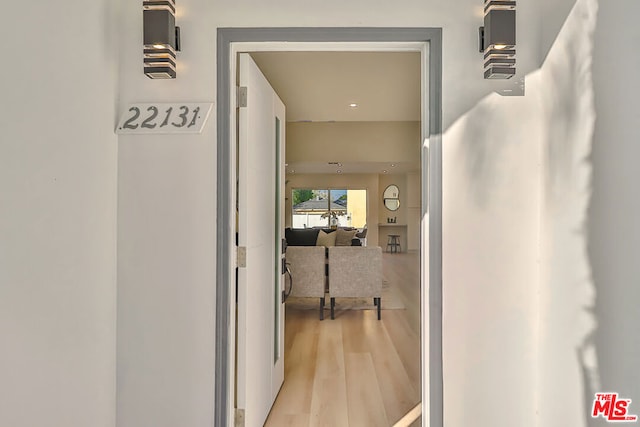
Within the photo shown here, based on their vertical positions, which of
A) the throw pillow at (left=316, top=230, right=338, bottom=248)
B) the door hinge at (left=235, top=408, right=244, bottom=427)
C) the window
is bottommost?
the door hinge at (left=235, top=408, right=244, bottom=427)

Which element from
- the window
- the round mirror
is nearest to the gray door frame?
the round mirror

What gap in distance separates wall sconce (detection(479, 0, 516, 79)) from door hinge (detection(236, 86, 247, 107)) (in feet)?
3.95

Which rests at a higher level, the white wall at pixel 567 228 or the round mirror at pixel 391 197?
the round mirror at pixel 391 197

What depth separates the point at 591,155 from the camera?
1.59m

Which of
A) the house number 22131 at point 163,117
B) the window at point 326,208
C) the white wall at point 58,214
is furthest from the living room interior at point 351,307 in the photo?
the window at point 326,208

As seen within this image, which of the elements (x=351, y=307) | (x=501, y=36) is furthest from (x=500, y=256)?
(x=351, y=307)

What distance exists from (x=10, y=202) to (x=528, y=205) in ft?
6.82

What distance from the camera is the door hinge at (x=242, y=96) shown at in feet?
7.26

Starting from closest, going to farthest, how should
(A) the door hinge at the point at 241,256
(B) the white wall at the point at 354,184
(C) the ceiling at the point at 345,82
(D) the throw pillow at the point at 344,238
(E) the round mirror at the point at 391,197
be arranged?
(A) the door hinge at the point at 241,256
(C) the ceiling at the point at 345,82
(D) the throw pillow at the point at 344,238
(B) the white wall at the point at 354,184
(E) the round mirror at the point at 391,197

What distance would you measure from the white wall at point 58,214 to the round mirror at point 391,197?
1252 cm

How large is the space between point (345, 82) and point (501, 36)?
233 centimetres

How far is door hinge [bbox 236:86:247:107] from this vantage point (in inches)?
87.1

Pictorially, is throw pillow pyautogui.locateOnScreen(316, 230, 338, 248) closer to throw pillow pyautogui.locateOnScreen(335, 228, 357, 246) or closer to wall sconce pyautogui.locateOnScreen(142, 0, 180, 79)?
throw pillow pyautogui.locateOnScreen(335, 228, 357, 246)

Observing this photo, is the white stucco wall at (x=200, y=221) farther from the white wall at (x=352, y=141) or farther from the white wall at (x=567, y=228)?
the white wall at (x=352, y=141)
